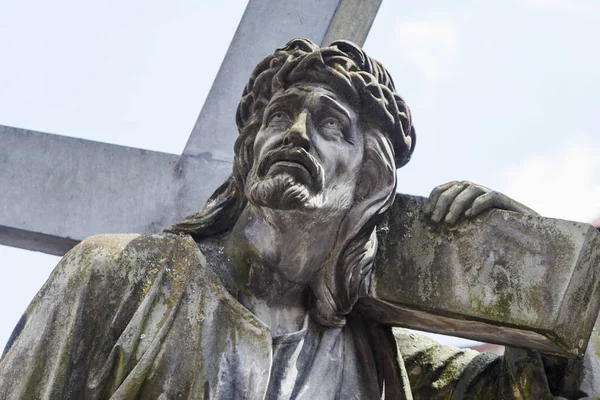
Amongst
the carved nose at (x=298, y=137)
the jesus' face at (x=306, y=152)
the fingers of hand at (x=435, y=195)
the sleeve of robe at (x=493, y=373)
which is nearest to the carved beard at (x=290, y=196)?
the jesus' face at (x=306, y=152)

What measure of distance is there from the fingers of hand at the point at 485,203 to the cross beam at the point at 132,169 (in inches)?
68.9

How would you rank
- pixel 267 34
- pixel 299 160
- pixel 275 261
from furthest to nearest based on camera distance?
pixel 267 34 → pixel 275 261 → pixel 299 160

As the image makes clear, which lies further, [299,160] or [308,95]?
[308,95]

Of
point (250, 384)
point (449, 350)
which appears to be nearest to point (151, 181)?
point (449, 350)

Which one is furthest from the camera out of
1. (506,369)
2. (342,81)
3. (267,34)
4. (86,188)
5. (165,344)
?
(267,34)

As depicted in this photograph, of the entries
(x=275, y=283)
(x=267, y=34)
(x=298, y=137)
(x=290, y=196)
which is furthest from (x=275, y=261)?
(x=267, y=34)

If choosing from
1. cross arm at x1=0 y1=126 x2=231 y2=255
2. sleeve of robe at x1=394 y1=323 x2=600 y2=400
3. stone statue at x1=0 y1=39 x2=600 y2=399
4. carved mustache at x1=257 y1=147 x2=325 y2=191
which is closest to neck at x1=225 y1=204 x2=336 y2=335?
stone statue at x1=0 y1=39 x2=600 y2=399

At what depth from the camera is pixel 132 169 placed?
679cm

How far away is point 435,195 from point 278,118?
1.81 feet

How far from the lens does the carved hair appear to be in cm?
496

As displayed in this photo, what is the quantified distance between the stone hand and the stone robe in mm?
433

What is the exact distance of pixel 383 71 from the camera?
5.17 metres

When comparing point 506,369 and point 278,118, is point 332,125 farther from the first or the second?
point 506,369

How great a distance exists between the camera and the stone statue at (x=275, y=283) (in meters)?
4.66
